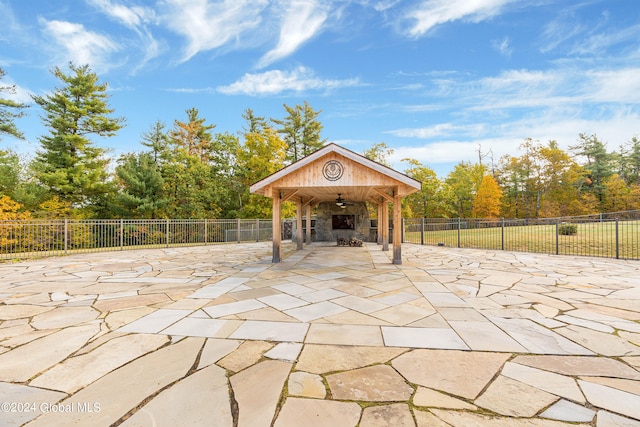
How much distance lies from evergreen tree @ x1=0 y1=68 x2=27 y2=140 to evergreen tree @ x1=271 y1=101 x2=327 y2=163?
1990cm

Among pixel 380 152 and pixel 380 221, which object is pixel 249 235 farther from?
pixel 380 152

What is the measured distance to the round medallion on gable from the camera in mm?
8180

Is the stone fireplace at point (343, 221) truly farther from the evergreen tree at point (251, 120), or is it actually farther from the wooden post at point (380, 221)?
the evergreen tree at point (251, 120)

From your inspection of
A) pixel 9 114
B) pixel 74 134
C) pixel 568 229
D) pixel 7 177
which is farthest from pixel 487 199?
pixel 7 177

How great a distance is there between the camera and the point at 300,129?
30.3 metres

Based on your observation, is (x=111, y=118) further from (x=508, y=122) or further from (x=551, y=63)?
(x=508, y=122)

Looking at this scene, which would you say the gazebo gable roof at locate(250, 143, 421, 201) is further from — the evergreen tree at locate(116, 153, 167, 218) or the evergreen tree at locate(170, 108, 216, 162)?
the evergreen tree at locate(170, 108, 216, 162)

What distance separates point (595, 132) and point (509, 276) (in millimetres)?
49141

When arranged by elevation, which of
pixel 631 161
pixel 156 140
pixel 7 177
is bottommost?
pixel 7 177

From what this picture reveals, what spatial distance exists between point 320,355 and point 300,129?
3001 centimetres

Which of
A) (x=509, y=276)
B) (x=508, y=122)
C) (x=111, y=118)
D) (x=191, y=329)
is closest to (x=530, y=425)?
(x=191, y=329)

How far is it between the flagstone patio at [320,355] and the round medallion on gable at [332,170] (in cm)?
387

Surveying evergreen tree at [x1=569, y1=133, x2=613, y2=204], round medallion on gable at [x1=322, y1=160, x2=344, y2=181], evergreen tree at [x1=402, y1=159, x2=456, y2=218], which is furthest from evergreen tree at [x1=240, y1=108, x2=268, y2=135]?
evergreen tree at [x1=569, y1=133, x2=613, y2=204]

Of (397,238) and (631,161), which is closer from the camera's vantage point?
(397,238)
